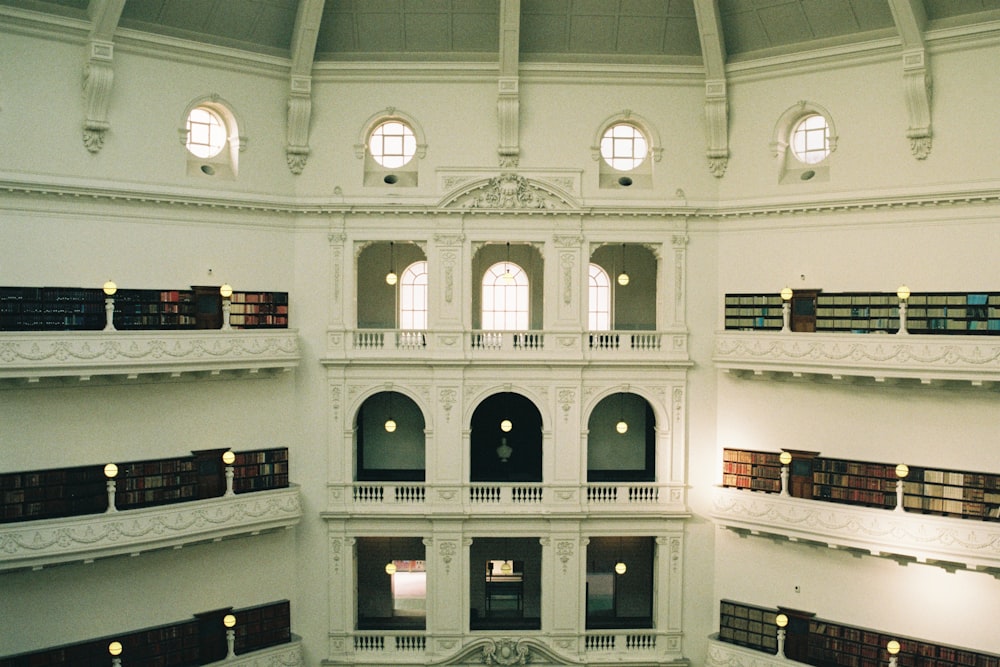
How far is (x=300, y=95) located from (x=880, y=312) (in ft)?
38.7

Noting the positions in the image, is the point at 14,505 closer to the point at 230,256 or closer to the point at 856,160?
the point at 230,256

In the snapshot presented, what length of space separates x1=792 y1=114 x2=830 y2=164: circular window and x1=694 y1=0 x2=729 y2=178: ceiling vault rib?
1.36 metres

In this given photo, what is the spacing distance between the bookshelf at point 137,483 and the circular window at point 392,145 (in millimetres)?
6226

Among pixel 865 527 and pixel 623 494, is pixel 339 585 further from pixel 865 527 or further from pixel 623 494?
pixel 865 527

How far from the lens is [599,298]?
20359 millimetres

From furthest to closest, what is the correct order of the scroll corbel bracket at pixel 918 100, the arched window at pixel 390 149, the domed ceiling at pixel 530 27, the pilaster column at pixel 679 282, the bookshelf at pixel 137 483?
the pilaster column at pixel 679 282, the arched window at pixel 390 149, the domed ceiling at pixel 530 27, the scroll corbel bracket at pixel 918 100, the bookshelf at pixel 137 483

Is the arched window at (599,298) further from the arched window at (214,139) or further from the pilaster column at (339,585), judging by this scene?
the arched window at (214,139)

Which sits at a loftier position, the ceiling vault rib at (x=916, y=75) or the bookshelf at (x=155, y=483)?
the ceiling vault rib at (x=916, y=75)

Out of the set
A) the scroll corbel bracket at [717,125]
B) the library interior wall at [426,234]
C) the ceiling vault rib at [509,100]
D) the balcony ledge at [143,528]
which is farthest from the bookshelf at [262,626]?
the scroll corbel bracket at [717,125]

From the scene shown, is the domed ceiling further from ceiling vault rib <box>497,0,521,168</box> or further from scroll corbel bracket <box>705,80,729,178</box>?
scroll corbel bracket <box>705,80,729,178</box>

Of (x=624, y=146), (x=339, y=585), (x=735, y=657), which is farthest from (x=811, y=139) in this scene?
(x=339, y=585)

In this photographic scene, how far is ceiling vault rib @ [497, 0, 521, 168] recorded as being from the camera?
17.4 m

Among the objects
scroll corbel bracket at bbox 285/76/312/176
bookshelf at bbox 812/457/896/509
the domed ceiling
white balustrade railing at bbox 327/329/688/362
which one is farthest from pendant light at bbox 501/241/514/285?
bookshelf at bbox 812/457/896/509

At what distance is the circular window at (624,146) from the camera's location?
1862 centimetres
